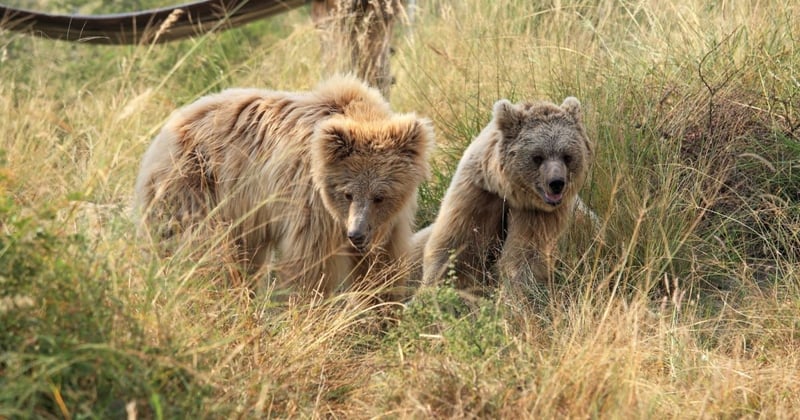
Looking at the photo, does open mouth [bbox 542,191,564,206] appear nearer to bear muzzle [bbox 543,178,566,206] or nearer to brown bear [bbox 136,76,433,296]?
bear muzzle [bbox 543,178,566,206]

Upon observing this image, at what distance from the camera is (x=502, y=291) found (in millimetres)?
5754

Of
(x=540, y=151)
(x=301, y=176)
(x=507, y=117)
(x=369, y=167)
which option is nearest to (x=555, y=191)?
(x=540, y=151)

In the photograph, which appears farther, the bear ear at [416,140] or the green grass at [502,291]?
the bear ear at [416,140]

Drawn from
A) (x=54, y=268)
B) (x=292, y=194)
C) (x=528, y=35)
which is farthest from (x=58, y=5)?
(x=54, y=268)

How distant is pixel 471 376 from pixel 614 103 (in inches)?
125

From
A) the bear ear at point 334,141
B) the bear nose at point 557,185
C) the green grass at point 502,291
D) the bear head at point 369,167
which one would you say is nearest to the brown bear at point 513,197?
the bear nose at point 557,185

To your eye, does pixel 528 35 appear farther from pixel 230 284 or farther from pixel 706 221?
pixel 230 284

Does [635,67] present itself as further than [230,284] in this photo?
Yes

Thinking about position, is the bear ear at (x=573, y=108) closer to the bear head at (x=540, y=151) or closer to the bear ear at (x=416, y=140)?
the bear head at (x=540, y=151)

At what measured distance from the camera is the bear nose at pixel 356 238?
5.54 meters

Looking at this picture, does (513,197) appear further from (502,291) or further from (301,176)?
(301,176)

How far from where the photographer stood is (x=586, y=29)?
27.3ft

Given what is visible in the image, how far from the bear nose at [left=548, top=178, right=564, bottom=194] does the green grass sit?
0.29 m

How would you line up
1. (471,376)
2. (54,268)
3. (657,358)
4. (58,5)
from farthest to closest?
(58,5)
(657,358)
(471,376)
(54,268)
